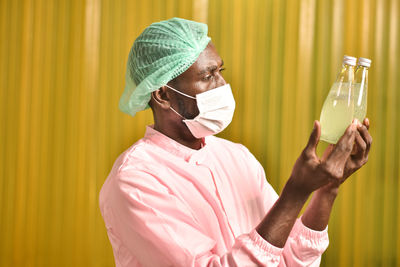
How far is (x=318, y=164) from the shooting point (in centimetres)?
109

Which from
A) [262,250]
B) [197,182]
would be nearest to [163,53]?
[197,182]

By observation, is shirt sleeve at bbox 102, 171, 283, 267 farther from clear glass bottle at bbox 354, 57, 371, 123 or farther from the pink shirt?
clear glass bottle at bbox 354, 57, 371, 123

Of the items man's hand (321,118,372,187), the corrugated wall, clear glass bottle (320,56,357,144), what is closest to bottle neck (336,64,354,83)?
clear glass bottle (320,56,357,144)

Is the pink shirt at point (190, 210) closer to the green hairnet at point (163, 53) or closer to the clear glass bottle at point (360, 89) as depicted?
the green hairnet at point (163, 53)

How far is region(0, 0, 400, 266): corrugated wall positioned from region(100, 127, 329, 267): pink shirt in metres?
0.60

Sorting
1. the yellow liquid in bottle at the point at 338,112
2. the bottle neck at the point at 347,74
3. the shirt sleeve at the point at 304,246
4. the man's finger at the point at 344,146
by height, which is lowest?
the shirt sleeve at the point at 304,246

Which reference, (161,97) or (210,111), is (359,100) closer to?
(210,111)

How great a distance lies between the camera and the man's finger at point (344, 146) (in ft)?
3.57

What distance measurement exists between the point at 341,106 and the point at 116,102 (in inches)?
50.1

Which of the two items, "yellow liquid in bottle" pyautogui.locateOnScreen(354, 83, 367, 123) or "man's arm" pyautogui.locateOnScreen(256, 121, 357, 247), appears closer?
"man's arm" pyautogui.locateOnScreen(256, 121, 357, 247)

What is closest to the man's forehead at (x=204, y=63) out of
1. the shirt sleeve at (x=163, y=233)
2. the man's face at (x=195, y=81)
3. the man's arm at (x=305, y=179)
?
the man's face at (x=195, y=81)

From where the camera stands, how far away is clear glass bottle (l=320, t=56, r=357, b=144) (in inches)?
45.9

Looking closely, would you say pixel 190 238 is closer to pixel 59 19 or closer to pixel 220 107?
pixel 220 107

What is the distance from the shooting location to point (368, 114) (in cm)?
204
